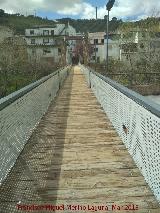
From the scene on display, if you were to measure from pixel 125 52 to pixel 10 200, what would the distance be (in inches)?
2230

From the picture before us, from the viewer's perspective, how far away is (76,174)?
17.9 ft

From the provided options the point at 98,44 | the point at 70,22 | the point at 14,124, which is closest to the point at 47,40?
the point at 98,44

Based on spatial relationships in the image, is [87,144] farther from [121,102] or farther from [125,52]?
[125,52]

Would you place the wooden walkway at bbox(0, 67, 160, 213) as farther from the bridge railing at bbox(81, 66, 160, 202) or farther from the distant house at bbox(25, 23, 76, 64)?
the distant house at bbox(25, 23, 76, 64)

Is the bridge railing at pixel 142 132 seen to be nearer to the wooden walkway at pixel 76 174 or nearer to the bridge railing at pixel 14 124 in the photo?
the wooden walkway at pixel 76 174

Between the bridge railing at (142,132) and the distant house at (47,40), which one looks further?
the distant house at (47,40)

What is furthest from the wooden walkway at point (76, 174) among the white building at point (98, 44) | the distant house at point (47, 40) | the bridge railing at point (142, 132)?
the white building at point (98, 44)

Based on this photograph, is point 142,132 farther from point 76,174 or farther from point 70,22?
point 70,22

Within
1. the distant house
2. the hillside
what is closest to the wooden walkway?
the hillside

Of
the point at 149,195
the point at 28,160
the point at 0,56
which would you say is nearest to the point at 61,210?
the point at 149,195

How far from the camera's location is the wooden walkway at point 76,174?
4559 mm

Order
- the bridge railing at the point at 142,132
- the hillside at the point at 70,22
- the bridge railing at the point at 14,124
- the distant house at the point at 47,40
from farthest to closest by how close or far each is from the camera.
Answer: the distant house at the point at 47,40, the hillside at the point at 70,22, the bridge railing at the point at 14,124, the bridge railing at the point at 142,132

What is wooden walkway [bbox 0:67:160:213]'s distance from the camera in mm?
4559

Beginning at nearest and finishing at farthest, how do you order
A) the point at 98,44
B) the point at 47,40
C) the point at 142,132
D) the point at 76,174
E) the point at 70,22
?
the point at 142,132
the point at 76,174
the point at 98,44
the point at 47,40
the point at 70,22
